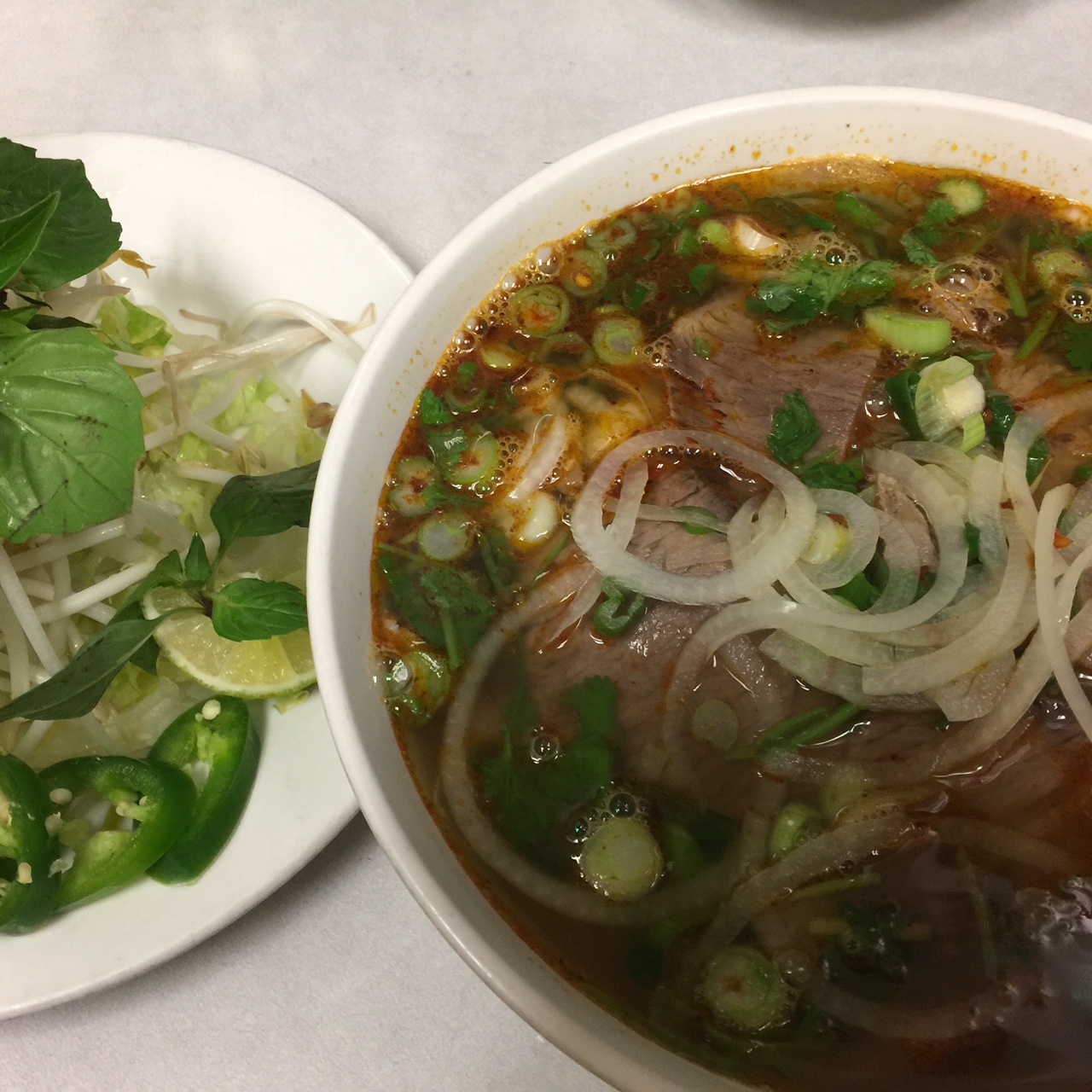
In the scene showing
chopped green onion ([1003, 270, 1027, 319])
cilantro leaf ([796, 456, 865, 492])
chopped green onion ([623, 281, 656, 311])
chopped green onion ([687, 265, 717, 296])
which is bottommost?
cilantro leaf ([796, 456, 865, 492])

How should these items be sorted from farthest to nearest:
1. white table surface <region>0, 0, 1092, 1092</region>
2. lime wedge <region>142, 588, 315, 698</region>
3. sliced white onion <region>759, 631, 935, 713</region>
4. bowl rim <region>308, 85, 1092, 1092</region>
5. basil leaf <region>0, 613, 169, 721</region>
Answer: white table surface <region>0, 0, 1092, 1092</region>, lime wedge <region>142, 588, 315, 698</region>, basil leaf <region>0, 613, 169, 721</region>, sliced white onion <region>759, 631, 935, 713</region>, bowl rim <region>308, 85, 1092, 1092</region>

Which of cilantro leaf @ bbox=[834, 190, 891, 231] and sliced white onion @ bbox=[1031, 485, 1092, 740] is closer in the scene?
sliced white onion @ bbox=[1031, 485, 1092, 740]

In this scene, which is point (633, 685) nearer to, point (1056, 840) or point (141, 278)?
point (1056, 840)

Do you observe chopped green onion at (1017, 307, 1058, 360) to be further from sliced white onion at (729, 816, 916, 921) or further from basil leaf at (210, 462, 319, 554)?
basil leaf at (210, 462, 319, 554)

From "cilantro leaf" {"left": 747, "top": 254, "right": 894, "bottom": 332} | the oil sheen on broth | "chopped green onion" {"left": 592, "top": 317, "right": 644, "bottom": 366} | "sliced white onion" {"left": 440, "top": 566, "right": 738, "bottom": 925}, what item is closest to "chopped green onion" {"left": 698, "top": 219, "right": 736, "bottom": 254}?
the oil sheen on broth

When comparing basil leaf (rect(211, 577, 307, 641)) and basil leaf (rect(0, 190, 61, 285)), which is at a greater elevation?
basil leaf (rect(0, 190, 61, 285))

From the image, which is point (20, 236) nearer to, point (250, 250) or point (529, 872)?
point (250, 250)

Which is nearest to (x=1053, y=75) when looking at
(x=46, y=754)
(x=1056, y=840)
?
(x=1056, y=840)

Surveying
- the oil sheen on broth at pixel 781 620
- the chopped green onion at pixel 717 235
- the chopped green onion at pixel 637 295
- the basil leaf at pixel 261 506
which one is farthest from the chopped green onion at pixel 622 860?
the chopped green onion at pixel 717 235
